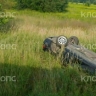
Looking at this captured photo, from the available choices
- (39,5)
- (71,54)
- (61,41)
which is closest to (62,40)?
(61,41)

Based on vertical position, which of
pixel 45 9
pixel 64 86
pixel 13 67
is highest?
pixel 45 9

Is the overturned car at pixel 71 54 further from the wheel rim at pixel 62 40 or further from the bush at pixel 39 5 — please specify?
the bush at pixel 39 5

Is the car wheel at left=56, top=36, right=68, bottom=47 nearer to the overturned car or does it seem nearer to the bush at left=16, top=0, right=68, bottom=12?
the overturned car

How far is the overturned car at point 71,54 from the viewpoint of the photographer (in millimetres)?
4976

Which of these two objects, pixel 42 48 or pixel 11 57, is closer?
pixel 11 57

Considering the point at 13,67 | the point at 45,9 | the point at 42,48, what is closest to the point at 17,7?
the point at 45,9

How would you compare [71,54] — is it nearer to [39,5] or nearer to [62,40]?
[62,40]

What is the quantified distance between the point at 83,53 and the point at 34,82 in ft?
5.01

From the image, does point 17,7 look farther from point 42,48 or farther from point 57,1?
point 42,48

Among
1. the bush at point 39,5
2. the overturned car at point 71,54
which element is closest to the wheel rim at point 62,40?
the overturned car at point 71,54

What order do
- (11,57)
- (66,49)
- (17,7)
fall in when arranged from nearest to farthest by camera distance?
(11,57) < (66,49) < (17,7)

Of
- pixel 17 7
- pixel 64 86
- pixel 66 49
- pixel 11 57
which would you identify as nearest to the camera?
pixel 64 86

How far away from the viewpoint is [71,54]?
535cm

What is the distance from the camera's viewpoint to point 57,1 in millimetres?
34531
